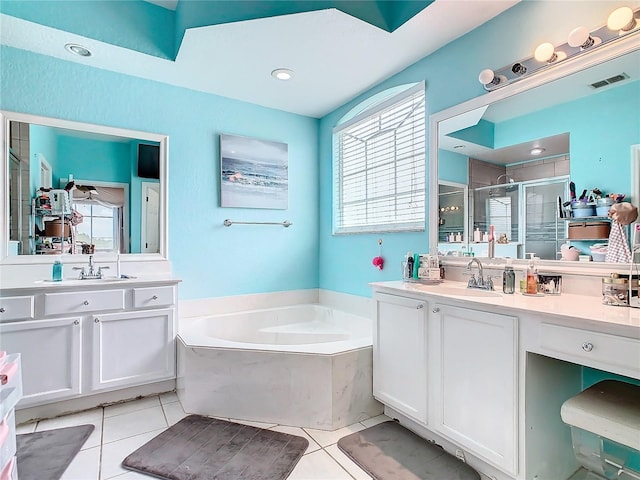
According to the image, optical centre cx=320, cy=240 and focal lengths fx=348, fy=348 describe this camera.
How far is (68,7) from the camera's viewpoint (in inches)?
85.8

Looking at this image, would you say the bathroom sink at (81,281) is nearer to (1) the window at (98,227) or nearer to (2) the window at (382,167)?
(1) the window at (98,227)

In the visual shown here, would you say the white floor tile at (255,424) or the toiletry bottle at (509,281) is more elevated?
the toiletry bottle at (509,281)

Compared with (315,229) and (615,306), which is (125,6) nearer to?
(315,229)

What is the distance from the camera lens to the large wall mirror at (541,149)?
1.56 metres

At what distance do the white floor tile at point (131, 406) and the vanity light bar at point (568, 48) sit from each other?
2.98 meters

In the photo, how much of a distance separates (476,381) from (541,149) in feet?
4.03

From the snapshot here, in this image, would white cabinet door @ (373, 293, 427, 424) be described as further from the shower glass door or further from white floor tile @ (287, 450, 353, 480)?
the shower glass door

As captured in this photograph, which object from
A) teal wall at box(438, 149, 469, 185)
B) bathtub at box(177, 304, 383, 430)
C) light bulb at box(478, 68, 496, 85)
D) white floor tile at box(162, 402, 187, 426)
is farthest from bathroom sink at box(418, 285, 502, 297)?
white floor tile at box(162, 402, 187, 426)

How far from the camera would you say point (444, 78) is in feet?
7.72

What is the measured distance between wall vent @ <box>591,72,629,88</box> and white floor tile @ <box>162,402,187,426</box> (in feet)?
9.56

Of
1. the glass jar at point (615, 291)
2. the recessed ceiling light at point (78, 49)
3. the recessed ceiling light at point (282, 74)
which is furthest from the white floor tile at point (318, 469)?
the recessed ceiling light at point (78, 49)

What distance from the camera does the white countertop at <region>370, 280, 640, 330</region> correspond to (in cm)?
123

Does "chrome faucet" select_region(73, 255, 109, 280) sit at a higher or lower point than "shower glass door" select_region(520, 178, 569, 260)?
lower

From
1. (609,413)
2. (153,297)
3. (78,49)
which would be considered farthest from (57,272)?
(609,413)
